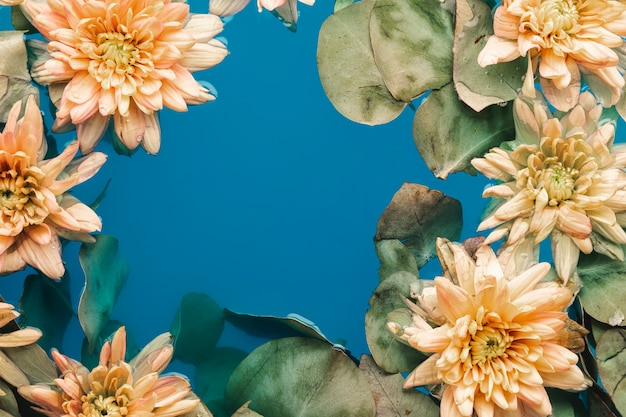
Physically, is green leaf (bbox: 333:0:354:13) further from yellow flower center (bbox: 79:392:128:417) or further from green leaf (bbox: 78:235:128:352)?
yellow flower center (bbox: 79:392:128:417)

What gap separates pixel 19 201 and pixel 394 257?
1.05 ft

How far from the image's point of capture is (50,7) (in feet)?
1.75

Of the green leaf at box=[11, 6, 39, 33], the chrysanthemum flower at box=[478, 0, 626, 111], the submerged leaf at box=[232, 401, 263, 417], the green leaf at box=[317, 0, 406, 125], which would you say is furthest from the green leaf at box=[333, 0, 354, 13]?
the submerged leaf at box=[232, 401, 263, 417]

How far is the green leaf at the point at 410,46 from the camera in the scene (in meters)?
0.60

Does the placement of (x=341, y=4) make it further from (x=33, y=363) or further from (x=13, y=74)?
(x=33, y=363)

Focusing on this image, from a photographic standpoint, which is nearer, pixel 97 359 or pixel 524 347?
pixel 524 347

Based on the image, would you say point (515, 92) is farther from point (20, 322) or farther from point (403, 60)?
point (20, 322)

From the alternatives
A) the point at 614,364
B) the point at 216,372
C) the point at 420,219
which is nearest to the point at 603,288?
the point at 614,364

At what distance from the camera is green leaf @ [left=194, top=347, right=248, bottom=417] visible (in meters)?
0.68

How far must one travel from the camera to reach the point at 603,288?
0.59m

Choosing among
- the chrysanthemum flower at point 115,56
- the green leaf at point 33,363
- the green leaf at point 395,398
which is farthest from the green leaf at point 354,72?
the green leaf at point 33,363

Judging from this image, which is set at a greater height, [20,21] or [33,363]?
[20,21]

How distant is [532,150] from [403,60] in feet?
0.46

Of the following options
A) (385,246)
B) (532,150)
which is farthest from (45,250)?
(532,150)
